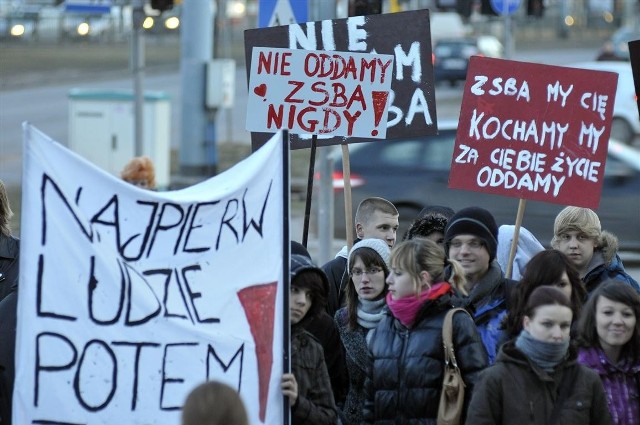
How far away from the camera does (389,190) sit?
46.9 ft

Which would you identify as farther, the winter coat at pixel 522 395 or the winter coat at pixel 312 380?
the winter coat at pixel 312 380

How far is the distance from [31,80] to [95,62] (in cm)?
556

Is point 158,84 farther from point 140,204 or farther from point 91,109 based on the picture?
point 140,204

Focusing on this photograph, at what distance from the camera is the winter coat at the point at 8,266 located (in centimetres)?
611

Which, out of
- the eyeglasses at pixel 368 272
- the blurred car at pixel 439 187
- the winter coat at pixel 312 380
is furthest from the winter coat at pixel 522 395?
the blurred car at pixel 439 187

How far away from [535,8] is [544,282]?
59.4 feet

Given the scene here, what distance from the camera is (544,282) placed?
5.27 metres

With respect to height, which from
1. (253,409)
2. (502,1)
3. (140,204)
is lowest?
(253,409)

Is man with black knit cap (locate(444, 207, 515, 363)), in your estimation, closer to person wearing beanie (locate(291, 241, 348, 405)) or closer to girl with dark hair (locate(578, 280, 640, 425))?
girl with dark hair (locate(578, 280, 640, 425))

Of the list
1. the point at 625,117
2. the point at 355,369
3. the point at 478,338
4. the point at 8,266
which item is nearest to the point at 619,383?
the point at 478,338

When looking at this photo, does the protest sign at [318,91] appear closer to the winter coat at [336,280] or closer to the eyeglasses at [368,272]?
the winter coat at [336,280]

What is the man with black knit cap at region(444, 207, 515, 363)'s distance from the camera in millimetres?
5477

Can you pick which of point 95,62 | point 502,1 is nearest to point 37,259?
point 502,1

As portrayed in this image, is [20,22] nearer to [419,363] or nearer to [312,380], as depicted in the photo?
[312,380]
